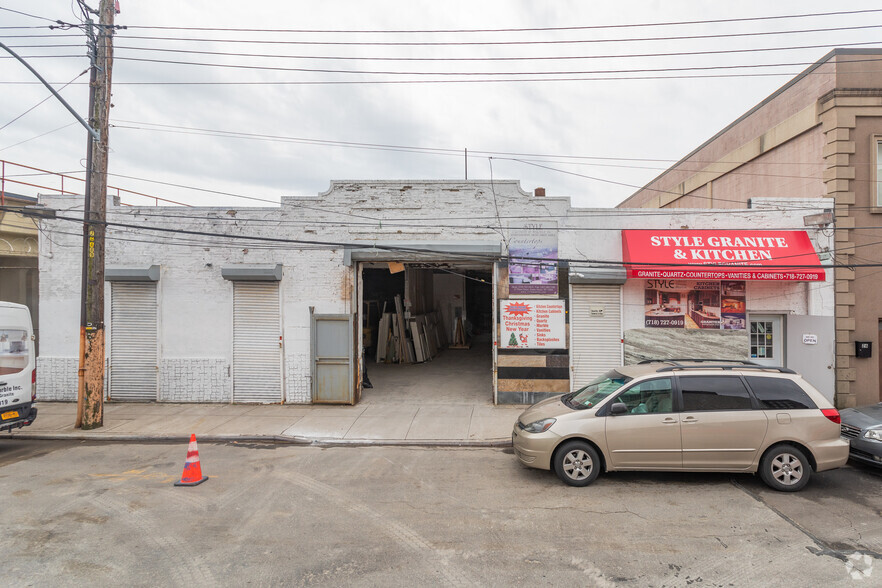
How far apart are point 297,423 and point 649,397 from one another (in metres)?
7.07

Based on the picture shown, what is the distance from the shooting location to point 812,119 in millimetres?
11641

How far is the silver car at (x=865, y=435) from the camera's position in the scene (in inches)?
270

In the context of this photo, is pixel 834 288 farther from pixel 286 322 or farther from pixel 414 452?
pixel 286 322

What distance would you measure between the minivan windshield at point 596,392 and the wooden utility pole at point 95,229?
9.36m

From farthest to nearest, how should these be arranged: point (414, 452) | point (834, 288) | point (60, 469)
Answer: point (834, 288) → point (414, 452) → point (60, 469)

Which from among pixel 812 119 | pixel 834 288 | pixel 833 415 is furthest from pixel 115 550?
pixel 812 119

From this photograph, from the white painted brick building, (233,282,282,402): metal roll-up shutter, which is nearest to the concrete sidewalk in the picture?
(233,282,282,402): metal roll-up shutter

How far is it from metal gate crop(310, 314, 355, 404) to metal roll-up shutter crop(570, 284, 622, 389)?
18.6 ft

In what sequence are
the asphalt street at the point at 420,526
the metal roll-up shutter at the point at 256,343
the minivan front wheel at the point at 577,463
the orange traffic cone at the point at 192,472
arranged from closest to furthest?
the asphalt street at the point at 420,526
the minivan front wheel at the point at 577,463
the orange traffic cone at the point at 192,472
the metal roll-up shutter at the point at 256,343

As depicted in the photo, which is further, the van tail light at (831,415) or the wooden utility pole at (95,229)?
the wooden utility pole at (95,229)

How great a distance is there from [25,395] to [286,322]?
199 inches

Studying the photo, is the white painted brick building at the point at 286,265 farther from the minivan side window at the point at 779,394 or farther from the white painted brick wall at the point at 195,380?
the minivan side window at the point at 779,394

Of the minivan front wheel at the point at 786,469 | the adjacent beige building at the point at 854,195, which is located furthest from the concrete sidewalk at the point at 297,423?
the adjacent beige building at the point at 854,195

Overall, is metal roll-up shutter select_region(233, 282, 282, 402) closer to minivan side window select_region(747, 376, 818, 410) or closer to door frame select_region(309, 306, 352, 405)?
door frame select_region(309, 306, 352, 405)
